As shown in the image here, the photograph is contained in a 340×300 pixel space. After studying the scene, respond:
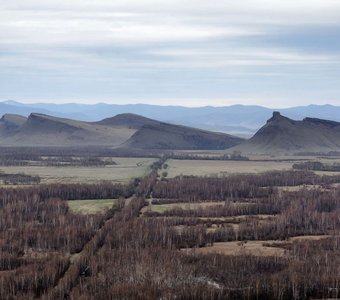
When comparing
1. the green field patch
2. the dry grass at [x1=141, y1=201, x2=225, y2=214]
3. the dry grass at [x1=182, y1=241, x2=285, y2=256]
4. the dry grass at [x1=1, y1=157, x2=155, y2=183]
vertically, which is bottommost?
the dry grass at [x1=182, y1=241, x2=285, y2=256]

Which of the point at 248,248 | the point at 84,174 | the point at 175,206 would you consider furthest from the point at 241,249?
the point at 84,174

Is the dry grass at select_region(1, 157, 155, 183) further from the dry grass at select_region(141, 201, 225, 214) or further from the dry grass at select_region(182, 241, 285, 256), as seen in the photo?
the dry grass at select_region(182, 241, 285, 256)

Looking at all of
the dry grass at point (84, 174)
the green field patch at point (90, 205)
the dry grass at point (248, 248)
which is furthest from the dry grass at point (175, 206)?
the dry grass at point (84, 174)

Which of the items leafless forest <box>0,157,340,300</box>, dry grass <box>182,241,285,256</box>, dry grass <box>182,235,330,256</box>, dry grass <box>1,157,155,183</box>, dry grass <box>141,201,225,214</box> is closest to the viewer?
leafless forest <box>0,157,340,300</box>

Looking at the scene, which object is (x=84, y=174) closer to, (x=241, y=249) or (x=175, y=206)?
(x=175, y=206)

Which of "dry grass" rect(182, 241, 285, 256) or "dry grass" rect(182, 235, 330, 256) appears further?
"dry grass" rect(182, 235, 330, 256)

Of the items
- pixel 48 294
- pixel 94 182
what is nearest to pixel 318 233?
pixel 48 294

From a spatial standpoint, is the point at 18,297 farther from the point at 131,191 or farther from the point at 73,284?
the point at 131,191

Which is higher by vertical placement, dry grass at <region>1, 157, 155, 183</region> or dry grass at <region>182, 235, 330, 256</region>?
dry grass at <region>1, 157, 155, 183</region>

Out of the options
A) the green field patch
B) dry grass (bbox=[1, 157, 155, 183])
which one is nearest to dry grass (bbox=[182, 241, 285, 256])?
the green field patch

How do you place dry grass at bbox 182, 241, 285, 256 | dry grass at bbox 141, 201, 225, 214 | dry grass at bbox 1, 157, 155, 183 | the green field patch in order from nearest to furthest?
dry grass at bbox 182, 241, 285, 256, the green field patch, dry grass at bbox 141, 201, 225, 214, dry grass at bbox 1, 157, 155, 183

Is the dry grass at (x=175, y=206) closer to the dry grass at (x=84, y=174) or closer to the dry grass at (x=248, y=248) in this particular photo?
the dry grass at (x=248, y=248)
